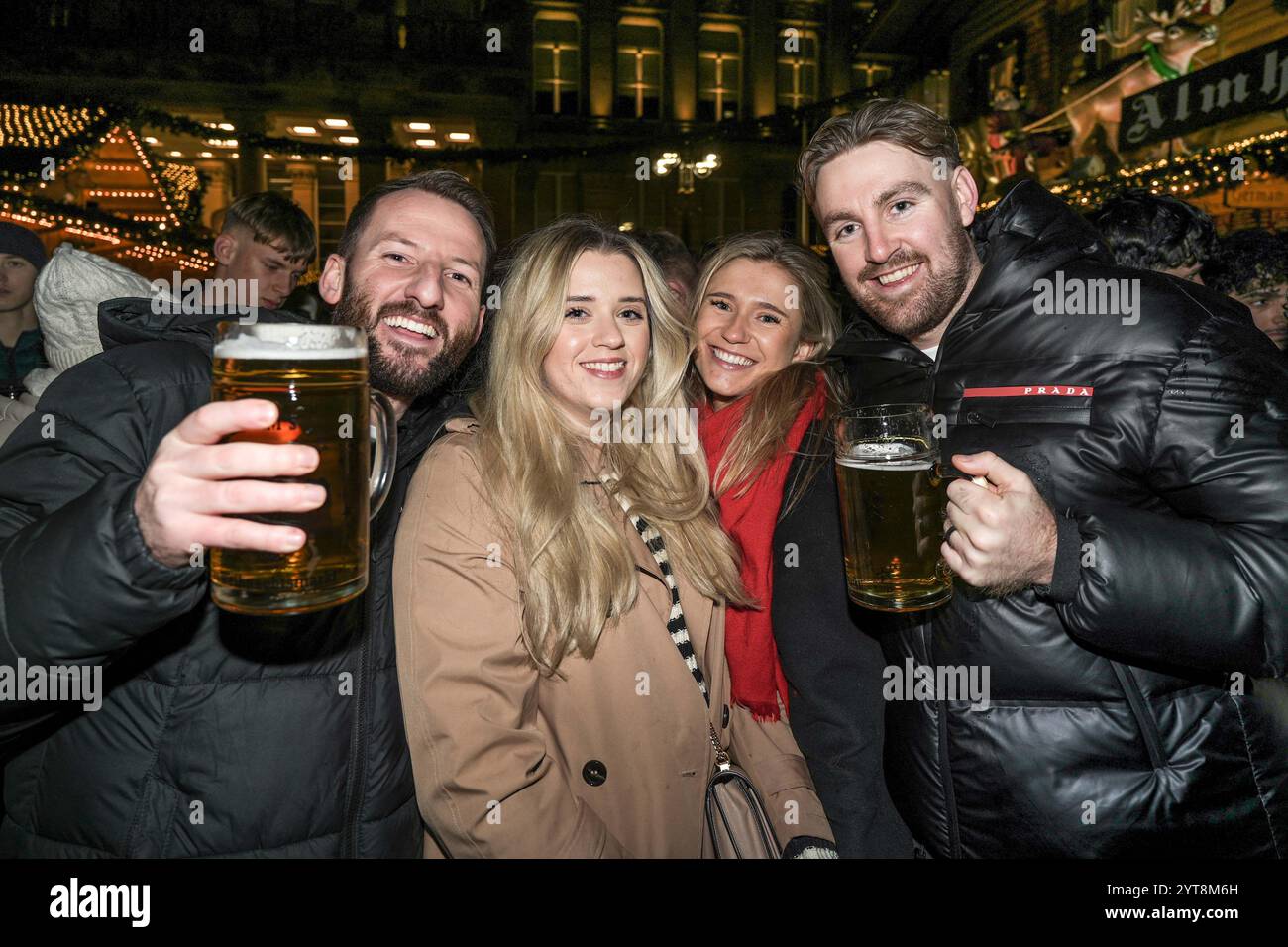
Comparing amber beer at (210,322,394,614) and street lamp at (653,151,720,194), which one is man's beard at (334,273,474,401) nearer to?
amber beer at (210,322,394,614)

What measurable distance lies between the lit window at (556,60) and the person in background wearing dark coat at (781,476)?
23.0 meters

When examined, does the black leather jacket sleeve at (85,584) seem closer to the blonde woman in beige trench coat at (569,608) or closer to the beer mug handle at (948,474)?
the blonde woman in beige trench coat at (569,608)

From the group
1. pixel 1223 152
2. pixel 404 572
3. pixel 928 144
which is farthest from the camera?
pixel 1223 152

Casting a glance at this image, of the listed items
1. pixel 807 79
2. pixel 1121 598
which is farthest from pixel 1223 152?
pixel 807 79

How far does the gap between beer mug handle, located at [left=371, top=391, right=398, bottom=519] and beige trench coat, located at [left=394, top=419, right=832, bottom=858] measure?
0.51m

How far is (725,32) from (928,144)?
87.1 feet

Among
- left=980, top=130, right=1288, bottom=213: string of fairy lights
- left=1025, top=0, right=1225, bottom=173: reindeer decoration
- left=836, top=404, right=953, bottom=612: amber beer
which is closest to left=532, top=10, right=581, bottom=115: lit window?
left=1025, top=0, right=1225, bottom=173: reindeer decoration

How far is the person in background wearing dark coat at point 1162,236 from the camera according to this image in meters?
3.23

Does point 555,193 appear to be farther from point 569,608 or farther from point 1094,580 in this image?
point 1094,580

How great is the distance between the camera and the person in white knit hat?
2412 millimetres

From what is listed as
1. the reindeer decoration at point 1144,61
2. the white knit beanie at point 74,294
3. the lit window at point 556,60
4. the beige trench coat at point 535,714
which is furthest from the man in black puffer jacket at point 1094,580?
the lit window at point 556,60
